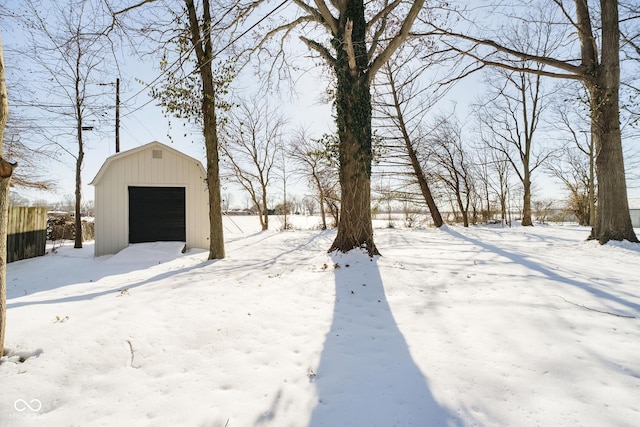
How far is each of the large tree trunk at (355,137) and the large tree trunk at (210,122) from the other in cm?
312

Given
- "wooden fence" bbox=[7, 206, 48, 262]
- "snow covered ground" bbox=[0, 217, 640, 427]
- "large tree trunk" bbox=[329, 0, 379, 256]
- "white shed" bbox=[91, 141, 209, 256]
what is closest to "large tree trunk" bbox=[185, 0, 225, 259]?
"snow covered ground" bbox=[0, 217, 640, 427]

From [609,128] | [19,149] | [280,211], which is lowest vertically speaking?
[280,211]

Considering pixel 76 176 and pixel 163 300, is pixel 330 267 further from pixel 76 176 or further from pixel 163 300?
pixel 76 176

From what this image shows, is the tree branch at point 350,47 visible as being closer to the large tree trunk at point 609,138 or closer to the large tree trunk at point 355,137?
the large tree trunk at point 355,137

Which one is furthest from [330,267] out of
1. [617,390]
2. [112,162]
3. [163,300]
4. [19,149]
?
[19,149]

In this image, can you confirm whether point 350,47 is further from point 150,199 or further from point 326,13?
point 150,199

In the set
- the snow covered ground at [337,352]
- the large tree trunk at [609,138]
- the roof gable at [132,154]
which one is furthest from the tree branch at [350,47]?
the roof gable at [132,154]

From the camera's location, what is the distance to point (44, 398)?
166cm

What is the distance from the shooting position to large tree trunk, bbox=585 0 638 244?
239 inches

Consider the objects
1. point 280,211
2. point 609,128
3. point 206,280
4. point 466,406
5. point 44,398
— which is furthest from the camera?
point 280,211

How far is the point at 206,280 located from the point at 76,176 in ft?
35.0

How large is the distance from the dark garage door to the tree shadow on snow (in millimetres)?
7821

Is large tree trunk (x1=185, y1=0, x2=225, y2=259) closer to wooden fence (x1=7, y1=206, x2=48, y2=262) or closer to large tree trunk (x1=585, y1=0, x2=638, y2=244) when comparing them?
wooden fence (x1=7, y1=206, x2=48, y2=262)

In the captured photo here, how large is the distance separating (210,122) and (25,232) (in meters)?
7.67
